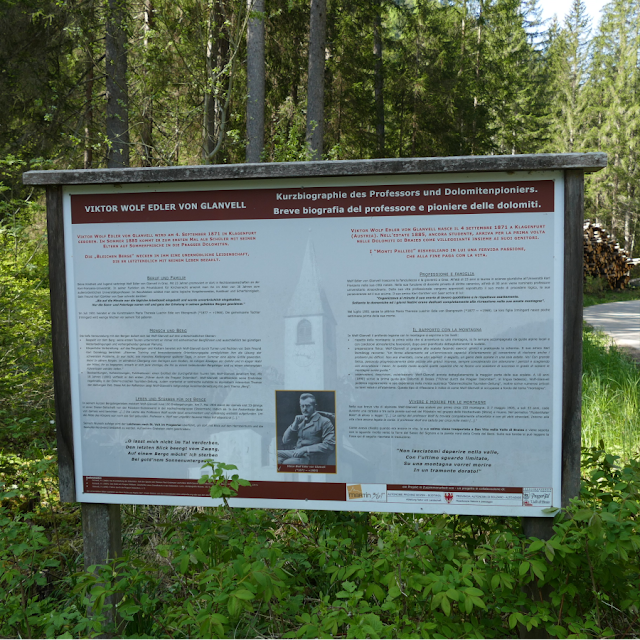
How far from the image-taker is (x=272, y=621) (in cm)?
250

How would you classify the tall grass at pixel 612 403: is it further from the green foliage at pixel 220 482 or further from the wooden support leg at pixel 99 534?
the wooden support leg at pixel 99 534

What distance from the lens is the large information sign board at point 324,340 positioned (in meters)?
2.29

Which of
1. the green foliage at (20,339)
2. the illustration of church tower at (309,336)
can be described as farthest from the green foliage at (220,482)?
the green foliage at (20,339)

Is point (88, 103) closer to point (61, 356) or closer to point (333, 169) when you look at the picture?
point (61, 356)

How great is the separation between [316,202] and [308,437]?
40.9 inches

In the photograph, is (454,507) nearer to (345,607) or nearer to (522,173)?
(345,607)

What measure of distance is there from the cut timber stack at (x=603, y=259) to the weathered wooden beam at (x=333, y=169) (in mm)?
20652

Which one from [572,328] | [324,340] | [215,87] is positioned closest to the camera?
[572,328]

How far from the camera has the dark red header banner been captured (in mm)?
2287

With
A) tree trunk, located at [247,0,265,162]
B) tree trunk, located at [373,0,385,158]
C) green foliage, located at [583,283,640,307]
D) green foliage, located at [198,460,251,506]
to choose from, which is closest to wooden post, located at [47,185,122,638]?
green foliage, located at [198,460,251,506]

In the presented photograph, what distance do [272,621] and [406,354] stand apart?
1.38 metres

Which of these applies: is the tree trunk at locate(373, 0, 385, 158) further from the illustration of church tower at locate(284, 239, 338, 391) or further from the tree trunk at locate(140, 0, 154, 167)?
the illustration of church tower at locate(284, 239, 338, 391)

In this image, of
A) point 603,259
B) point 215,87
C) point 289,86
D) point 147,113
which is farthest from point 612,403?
point 603,259

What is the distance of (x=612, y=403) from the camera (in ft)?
16.6
